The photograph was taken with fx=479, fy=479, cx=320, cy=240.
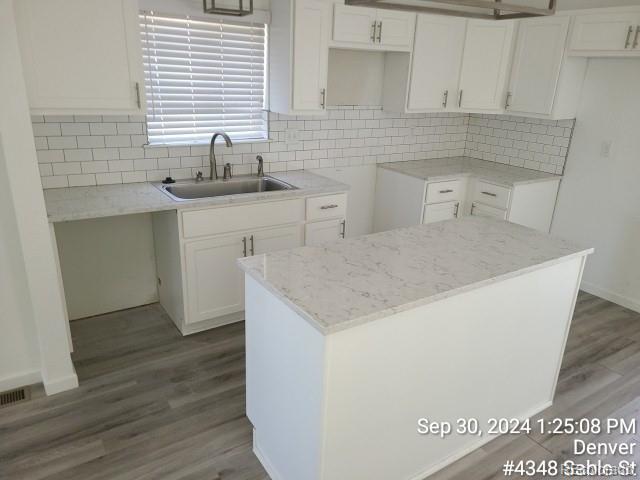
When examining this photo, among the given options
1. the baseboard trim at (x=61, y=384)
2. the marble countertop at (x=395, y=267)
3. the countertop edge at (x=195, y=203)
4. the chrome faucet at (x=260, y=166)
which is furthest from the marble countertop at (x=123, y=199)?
the marble countertop at (x=395, y=267)

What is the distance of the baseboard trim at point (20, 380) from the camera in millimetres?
2584

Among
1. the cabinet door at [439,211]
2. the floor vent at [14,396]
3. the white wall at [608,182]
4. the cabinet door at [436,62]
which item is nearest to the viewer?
the floor vent at [14,396]

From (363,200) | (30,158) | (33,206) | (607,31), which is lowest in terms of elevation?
(363,200)

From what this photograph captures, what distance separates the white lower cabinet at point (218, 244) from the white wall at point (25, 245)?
709 millimetres

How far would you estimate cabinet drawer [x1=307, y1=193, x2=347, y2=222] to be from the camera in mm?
3344

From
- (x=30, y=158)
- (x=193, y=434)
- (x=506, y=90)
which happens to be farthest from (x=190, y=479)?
(x=506, y=90)

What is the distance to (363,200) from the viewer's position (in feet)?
14.5

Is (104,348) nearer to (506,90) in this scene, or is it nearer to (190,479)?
(190,479)

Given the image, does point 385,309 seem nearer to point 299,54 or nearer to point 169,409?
point 169,409

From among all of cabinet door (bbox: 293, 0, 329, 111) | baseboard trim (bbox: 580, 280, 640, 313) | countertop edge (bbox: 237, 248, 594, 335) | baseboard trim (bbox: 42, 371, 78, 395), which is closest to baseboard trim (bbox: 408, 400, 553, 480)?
countertop edge (bbox: 237, 248, 594, 335)

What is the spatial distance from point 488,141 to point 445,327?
3.26m

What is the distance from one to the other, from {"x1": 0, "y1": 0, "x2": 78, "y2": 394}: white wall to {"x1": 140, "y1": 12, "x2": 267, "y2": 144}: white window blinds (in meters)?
1.07

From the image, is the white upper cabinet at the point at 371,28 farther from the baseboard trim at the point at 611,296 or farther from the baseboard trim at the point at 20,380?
the baseboard trim at the point at 20,380

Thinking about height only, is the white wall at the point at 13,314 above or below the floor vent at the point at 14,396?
above
